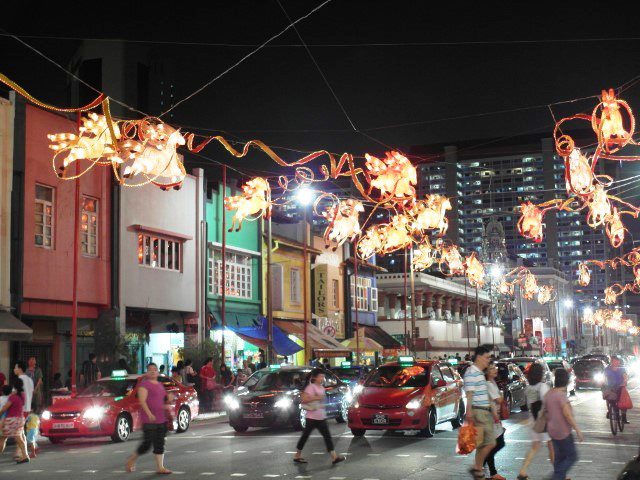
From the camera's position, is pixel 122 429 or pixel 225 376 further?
pixel 225 376

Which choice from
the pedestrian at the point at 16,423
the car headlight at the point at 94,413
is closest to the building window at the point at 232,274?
the car headlight at the point at 94,413

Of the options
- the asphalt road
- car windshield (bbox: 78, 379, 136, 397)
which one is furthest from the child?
car windshield (bbox: 78, 379, 136, 397)

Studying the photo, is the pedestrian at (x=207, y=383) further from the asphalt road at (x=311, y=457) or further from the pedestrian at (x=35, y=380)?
the asphalt road at (x=311, y=457)

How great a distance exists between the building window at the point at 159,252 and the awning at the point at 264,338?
4075 mm

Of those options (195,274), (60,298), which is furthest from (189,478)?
(195,274)

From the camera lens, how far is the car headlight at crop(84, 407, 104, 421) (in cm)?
1930

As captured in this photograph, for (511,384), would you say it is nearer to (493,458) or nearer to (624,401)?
(624,401)

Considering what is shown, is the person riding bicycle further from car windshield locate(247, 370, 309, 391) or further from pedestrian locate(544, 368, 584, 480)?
pedestrian locate(544, 368, 584, 480)

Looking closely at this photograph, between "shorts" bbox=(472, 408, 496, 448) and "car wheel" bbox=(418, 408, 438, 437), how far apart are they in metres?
6.72

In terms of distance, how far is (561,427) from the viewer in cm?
1088

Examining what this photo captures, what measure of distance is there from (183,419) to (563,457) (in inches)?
532

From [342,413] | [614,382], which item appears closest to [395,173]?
[614,382]

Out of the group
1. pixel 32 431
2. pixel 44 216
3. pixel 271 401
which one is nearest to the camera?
pixel 32 431

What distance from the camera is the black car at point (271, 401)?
21062 mm
